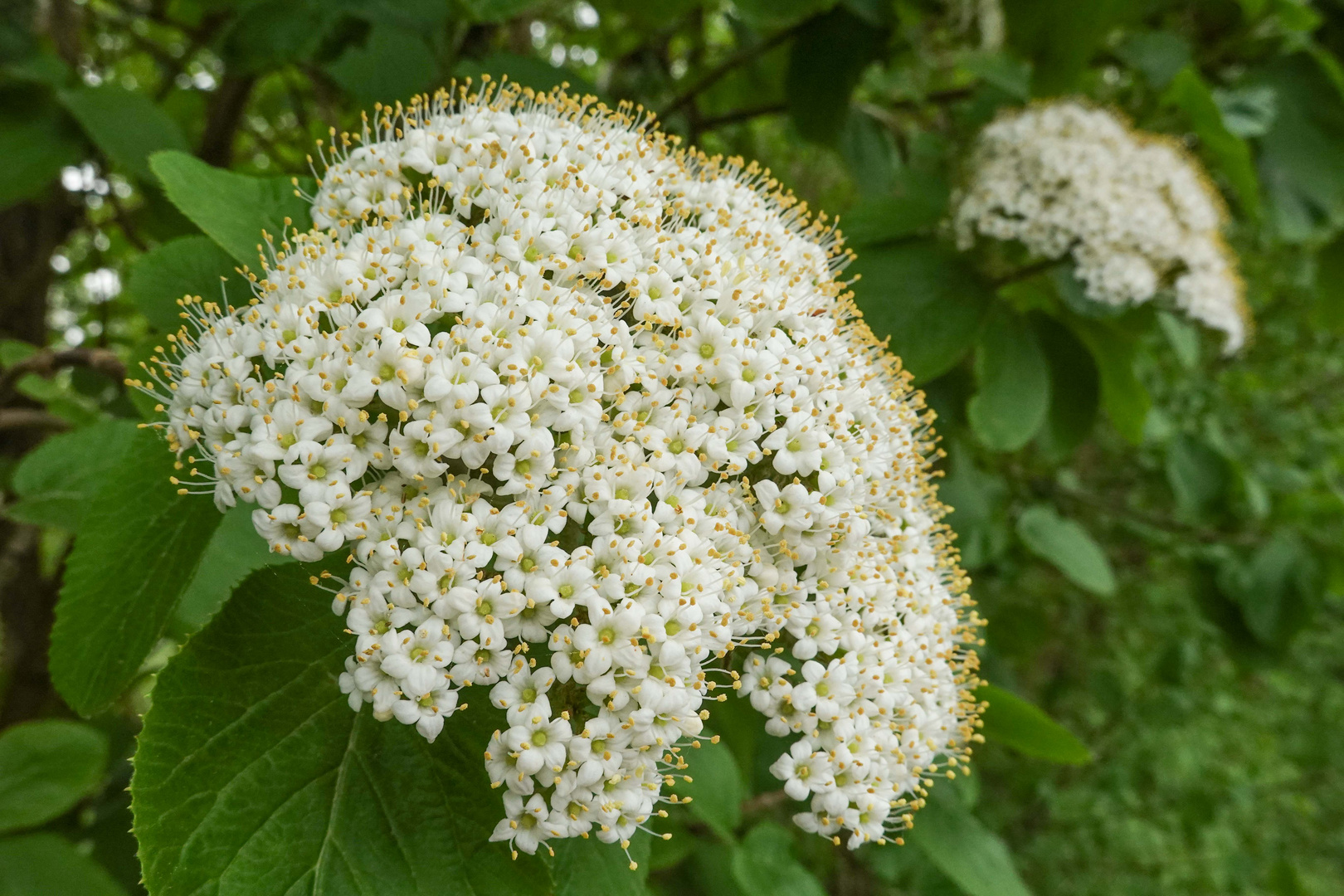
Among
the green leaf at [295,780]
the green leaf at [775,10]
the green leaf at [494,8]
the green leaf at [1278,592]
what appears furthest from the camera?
the green leaf at [1278,592]

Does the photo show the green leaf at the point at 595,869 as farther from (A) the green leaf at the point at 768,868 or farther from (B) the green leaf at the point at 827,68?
(B) the green leaf at the point at 827,68

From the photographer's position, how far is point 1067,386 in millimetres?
2348

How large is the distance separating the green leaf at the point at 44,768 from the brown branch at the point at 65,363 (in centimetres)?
72

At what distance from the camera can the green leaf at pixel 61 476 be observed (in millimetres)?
1673

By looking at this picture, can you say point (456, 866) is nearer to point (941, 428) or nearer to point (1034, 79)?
point (941, 428)

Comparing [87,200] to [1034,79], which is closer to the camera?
[1034,79]

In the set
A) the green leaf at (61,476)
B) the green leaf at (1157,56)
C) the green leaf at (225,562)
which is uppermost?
the green leaf at (1157,56)

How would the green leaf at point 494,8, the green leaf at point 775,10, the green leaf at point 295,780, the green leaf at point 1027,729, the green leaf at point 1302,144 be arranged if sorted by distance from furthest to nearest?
the green leaf at point 1302,144 < the green leaf at point 775,10 < the green leaf at point 1027,729 < the green leaf at point 494,8 < the green leaf at point 295,780

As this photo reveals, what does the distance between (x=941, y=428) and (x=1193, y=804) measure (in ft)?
11.0

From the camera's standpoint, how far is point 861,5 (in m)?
2.14

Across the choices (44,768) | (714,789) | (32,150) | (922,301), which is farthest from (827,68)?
(44,768)

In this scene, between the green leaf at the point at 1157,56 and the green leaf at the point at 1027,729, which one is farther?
the green leaf at the point at 1157,56

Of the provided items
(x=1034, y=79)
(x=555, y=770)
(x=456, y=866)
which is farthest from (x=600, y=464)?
(x=1034, y=79)

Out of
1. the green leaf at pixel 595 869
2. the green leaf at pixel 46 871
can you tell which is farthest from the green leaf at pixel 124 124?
the green leaf at pixel 595 869
